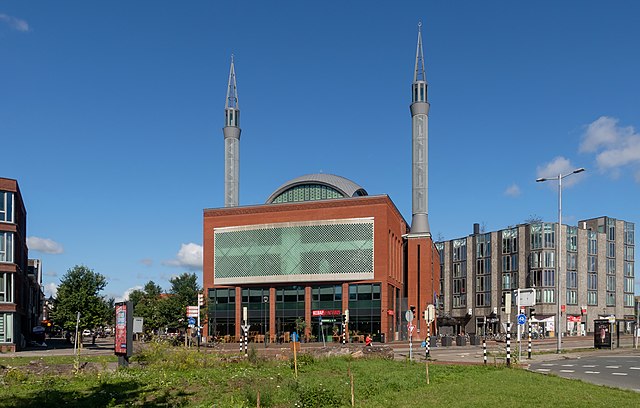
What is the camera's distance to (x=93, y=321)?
66.7 meters

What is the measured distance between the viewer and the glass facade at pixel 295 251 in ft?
258

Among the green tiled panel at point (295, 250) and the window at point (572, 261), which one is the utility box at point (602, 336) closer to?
the green tiled panel at point (295, 250)

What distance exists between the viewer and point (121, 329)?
2830cm

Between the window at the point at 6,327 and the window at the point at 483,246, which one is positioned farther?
the window at the point at 483,246

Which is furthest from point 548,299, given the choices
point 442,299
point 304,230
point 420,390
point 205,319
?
point 420,390

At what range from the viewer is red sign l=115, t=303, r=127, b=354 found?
2752 cm

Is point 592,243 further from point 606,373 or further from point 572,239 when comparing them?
point 606,373

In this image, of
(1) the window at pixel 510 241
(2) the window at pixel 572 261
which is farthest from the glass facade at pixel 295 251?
(2) the window at pixel 572 261

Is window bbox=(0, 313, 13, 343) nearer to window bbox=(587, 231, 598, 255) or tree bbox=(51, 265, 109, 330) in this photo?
tree bbox=(51, 265, 109, 330)

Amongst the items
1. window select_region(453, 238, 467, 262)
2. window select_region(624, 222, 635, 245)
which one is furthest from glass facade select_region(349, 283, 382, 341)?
window select_region(624, 222, 635, 245)

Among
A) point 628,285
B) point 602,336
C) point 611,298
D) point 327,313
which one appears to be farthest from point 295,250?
point 628,285

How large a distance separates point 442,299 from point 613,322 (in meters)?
84.3

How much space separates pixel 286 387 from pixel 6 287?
4442 cm

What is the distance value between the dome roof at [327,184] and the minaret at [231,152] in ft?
19.3
